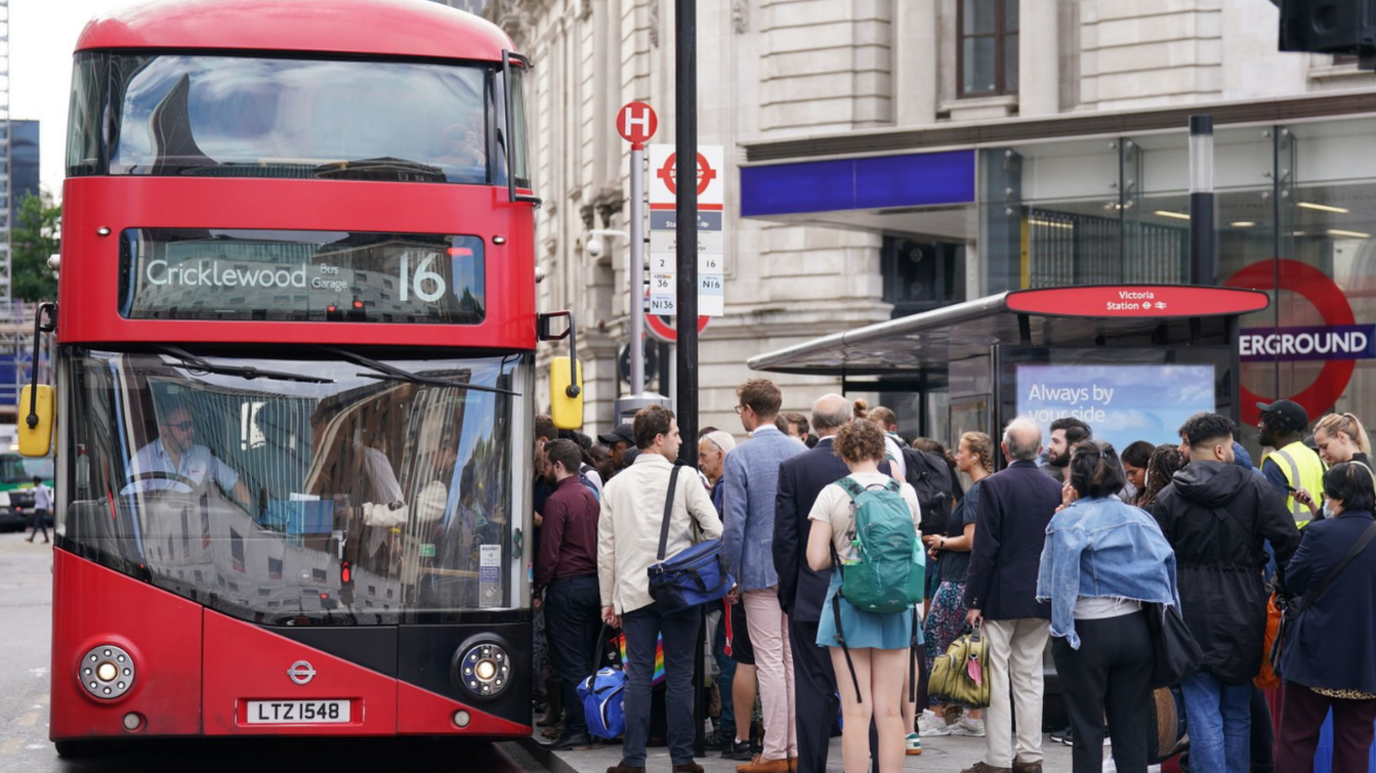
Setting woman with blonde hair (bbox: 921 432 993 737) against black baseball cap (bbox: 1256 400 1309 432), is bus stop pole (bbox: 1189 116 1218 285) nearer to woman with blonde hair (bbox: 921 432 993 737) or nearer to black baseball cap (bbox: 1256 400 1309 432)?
black baseball cap (bbox: 1256 400 1309 432)

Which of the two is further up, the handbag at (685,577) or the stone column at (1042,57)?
the stone column at (1042,57)

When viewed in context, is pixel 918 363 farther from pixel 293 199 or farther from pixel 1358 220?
pixel 293 199

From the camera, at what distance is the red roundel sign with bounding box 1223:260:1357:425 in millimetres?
18984

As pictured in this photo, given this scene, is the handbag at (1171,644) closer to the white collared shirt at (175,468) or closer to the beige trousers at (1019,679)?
the beige trousers at (1019,679)

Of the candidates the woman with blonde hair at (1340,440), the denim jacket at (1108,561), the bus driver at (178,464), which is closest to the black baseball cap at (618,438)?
the bus driver at (178,464)

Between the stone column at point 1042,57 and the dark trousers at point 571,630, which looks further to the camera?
the stone column at point 1042,57

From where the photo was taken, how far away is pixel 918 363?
17.8 m

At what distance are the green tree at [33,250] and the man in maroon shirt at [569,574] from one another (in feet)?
287

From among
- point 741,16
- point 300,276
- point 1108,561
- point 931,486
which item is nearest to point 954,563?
point 931,486

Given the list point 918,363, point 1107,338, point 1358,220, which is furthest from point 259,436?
point 1358,220

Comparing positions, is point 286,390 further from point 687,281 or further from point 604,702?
point 604,702

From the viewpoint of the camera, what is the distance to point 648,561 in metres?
9.40

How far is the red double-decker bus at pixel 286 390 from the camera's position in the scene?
8.96 m

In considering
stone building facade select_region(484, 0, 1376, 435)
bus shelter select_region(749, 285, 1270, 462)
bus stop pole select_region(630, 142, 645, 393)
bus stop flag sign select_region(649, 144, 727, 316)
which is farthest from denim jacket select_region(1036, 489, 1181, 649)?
stone building facade select_region(484, 0, 1376, 435)
